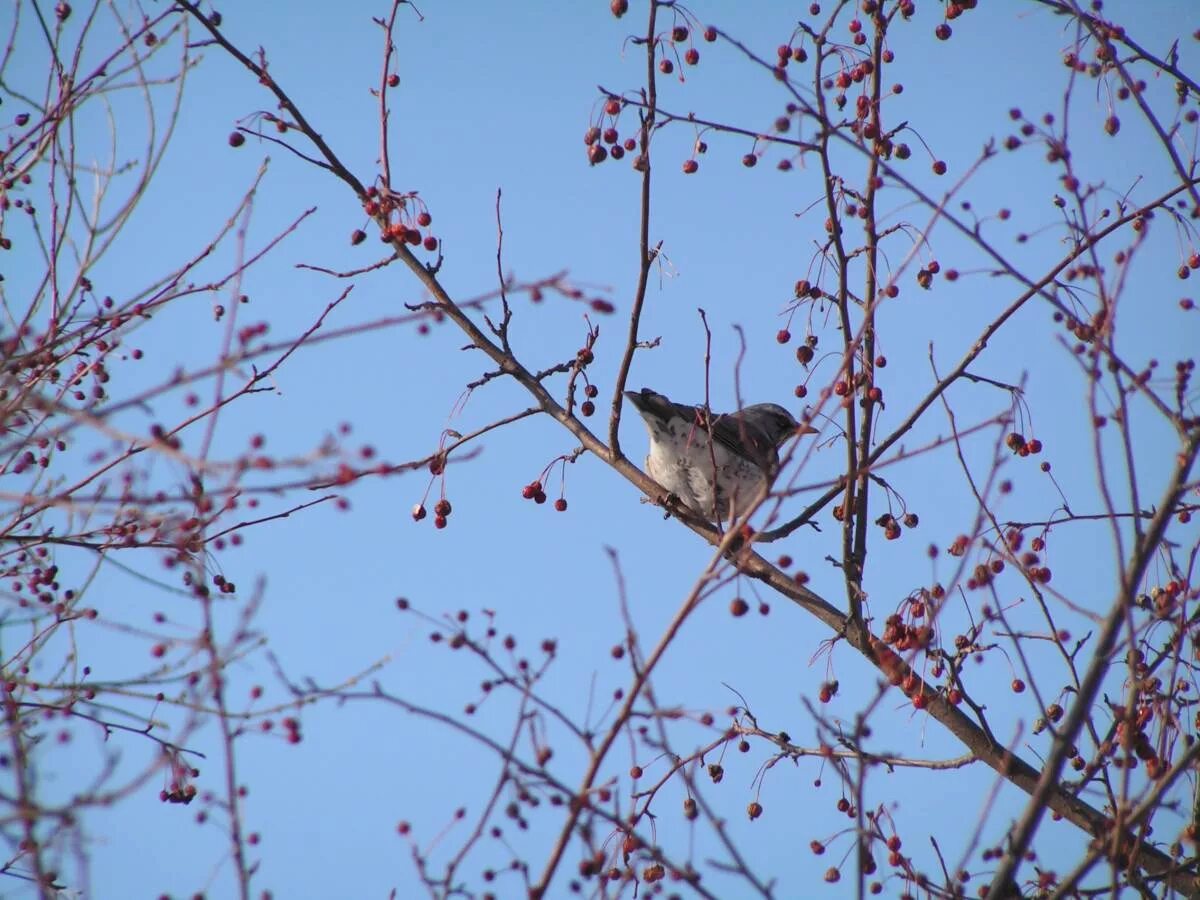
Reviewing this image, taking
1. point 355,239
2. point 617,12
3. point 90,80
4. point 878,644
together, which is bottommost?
point 878,644

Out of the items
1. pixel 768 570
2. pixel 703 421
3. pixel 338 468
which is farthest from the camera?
pixel 703 421

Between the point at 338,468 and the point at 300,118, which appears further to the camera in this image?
the point at 300,118

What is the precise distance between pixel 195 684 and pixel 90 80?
2.23 m

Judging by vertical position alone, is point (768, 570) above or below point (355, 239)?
below

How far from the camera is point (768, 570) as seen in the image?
5168mm

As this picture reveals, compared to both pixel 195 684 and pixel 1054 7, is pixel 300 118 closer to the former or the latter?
pixel 195 684

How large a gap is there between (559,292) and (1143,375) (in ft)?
6.33

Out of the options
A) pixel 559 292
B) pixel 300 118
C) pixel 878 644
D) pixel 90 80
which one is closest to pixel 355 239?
pixel 300 118

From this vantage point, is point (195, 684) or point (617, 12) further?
point (617, 12)

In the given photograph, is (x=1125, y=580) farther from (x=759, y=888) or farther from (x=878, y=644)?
(x=878, y=644)

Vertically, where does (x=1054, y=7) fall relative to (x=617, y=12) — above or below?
below

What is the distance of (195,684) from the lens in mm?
3992

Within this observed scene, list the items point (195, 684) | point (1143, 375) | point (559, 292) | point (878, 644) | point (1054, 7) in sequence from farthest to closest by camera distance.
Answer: point (878, 644) → point (1054, 7) → point (195, 684) → point (1143, 375) → point (559, 292)


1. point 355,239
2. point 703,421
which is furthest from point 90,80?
point 703,421
